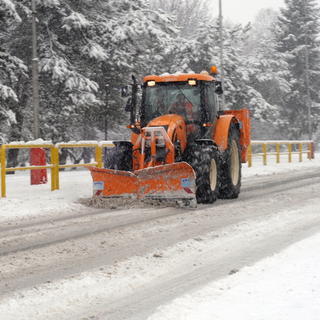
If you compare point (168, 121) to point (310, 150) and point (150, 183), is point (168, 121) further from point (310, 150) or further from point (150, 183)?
point (310, 150)

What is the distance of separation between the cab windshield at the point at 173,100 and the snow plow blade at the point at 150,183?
69.7 inches

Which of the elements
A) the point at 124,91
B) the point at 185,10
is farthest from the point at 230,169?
the point at 185,10

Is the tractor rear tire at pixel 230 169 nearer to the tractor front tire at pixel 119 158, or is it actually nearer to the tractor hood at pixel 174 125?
the tractor hood at pixel 174 125

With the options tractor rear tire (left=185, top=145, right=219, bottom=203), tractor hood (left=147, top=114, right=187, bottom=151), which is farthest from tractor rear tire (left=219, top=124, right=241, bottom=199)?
tractor hood (left=147, top=114, right=187, bottom=151)

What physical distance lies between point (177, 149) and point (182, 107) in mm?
1062

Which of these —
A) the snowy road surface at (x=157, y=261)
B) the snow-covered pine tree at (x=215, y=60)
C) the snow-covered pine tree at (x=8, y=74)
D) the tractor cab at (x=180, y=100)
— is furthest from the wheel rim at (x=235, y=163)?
the snow-covered pine tree at (x=215, y=60)

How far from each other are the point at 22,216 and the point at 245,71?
2464 centimetres

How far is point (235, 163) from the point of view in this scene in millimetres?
12125

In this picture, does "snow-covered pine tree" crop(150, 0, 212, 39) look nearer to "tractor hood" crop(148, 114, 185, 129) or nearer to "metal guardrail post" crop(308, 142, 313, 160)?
"metal guardrail post" crop(308, 142, 313, 160)

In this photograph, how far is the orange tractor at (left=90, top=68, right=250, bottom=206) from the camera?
988 centimetres

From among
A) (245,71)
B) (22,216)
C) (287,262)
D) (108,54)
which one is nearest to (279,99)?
(245,71)

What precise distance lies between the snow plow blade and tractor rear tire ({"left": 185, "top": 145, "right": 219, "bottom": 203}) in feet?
1.74

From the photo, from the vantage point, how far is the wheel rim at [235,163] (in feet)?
39.4

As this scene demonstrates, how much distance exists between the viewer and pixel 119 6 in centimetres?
2258
